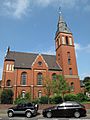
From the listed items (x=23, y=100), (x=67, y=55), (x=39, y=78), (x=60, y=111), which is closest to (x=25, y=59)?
(x=39, y=78)

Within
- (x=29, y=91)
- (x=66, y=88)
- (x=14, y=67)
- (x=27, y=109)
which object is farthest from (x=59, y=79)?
(x=27, y=109)

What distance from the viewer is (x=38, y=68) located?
44656mm

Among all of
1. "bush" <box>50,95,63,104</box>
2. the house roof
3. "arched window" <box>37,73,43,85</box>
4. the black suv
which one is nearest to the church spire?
the house roof

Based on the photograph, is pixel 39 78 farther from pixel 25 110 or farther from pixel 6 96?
pixel 25 110

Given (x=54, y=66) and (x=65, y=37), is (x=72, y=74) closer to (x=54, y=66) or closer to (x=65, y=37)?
(x=54, y=66)

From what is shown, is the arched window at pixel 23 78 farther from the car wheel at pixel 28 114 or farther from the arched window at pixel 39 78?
the car wheel at pixel 28 114

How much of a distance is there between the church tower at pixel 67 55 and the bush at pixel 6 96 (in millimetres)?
16695

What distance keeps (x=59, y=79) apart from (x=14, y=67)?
567 inches

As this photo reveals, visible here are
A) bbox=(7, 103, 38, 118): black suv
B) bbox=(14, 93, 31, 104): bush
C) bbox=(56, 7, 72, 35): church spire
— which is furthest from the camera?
bbox=(56, 7, 72, 35): church spire

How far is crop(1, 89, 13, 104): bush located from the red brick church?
1.75 metres

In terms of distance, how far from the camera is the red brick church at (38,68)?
1636 inches

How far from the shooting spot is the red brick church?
41.6 meters

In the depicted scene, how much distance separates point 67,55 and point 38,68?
425 inches

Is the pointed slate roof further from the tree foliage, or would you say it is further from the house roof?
the tree foliage
